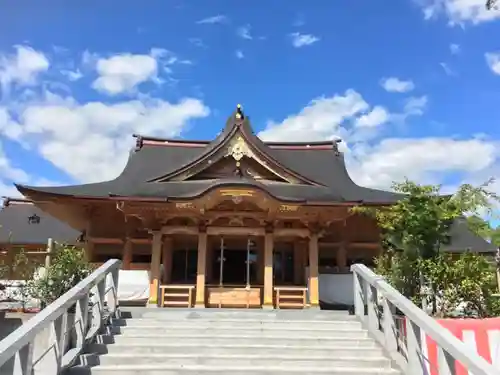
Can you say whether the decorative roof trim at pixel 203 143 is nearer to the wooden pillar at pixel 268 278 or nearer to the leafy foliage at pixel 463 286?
the wooden pillar at pixel 268 278

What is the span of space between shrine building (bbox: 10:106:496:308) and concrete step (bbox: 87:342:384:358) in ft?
17.2

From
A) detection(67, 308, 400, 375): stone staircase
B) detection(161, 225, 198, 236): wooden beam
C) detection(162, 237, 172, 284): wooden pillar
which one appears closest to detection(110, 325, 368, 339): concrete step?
detection(67, 308, 400, 375): stone staircase

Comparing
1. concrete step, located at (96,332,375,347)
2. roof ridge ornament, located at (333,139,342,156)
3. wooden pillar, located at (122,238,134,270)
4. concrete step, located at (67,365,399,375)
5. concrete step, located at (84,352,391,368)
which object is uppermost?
roof ridge ornament, located at (333,139,342,156)

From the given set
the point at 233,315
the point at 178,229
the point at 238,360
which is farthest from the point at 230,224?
the point at 238,360

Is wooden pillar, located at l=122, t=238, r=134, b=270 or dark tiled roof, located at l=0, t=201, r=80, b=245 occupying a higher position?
dark tiled roof, located at l=0, t=201, r=80, b=245

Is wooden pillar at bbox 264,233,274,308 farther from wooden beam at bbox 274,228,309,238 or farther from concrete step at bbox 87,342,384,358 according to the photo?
concrete step at bbox 87,342,384,358

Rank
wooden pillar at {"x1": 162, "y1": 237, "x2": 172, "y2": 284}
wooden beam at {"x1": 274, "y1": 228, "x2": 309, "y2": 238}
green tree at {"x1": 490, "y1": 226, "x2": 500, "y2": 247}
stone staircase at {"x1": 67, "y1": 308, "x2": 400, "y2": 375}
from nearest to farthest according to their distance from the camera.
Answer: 1. stone staircase at {"x1": 67, "y1": 308, "x2": 400, "y2": 375}
2. green tree at {"x1": 490, "y1": 226, "x2": 500, "y2": 247}
3. wooden beam at {"x1": 274, "y1": 228, "x2": 309, "y2": 238}
4. wooden pillar at {"x1": 162, "y1": 237, "x2": 172, "y2": 284}

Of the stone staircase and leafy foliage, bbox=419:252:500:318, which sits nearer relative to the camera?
the stone staircase

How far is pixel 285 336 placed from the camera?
673 centimetres

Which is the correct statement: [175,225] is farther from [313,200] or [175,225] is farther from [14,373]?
[14,373]

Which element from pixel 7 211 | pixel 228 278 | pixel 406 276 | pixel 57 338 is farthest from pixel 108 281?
pixel 7 211

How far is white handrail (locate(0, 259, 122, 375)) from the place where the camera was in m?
4.39

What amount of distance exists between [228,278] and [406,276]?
23.5 feet

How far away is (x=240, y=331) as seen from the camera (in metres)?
7.02
